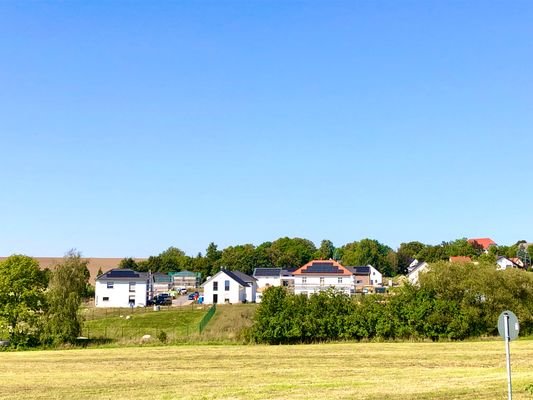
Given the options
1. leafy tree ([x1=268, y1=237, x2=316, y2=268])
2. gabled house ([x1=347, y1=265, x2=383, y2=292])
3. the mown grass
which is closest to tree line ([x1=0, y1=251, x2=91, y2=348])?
the mown grass

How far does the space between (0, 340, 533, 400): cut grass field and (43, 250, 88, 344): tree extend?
2.71 meters

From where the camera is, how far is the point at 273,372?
1025 inches

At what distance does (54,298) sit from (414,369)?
28.0 m

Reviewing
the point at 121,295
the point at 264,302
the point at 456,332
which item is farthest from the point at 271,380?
the point at 121,295

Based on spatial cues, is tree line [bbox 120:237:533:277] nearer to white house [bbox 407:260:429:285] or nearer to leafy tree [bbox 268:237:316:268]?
leafy tree [bbox 268:237:316:268]

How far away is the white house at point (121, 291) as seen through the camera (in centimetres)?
8825

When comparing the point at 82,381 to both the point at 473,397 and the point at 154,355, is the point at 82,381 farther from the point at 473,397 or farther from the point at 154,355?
the point at 473,397

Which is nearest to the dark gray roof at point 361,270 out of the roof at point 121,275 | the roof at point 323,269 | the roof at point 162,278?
the roof at point 323,269

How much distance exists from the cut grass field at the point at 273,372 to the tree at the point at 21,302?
270cm

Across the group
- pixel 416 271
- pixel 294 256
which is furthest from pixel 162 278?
pixel 416 271

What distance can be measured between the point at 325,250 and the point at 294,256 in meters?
19.5

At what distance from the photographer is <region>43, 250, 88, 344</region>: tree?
42031 mm

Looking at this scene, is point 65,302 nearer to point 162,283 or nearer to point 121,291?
point 121,291

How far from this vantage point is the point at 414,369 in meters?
26.1
